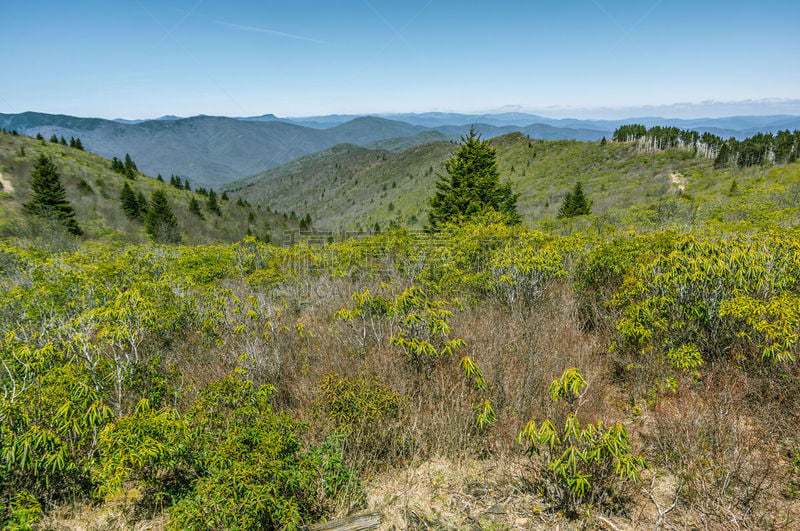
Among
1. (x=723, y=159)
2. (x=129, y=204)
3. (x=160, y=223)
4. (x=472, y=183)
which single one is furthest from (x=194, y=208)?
(x=723, y=159)

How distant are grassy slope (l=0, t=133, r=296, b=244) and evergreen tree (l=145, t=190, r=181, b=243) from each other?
122cm

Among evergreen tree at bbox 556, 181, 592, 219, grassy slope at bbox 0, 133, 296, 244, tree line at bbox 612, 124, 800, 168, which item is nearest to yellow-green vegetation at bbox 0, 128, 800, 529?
evergreen tree at bbox 556, 181, 592, 219

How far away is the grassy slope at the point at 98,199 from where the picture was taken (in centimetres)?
4044

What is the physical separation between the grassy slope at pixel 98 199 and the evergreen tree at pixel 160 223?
122 cm

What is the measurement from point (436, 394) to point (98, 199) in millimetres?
60720

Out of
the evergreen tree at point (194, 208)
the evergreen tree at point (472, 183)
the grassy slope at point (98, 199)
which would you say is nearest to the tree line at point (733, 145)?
the evergreen tree at point (472, 183)

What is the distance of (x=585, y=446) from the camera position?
3.34 meters

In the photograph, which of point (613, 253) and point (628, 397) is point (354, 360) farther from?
point (613, 253)

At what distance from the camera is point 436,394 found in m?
4.99

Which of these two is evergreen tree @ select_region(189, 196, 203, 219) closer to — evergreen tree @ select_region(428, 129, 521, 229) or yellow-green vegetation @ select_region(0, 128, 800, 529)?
evergreen tree @ select_region(428, 129, 521, 229)

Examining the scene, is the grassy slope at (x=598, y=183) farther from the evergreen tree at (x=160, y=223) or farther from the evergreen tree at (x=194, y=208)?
the evergreen tree at (x=160, y=223)

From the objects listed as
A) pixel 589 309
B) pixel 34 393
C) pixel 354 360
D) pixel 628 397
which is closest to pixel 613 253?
pixel 589 309

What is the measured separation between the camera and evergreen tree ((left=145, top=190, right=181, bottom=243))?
1521 inches

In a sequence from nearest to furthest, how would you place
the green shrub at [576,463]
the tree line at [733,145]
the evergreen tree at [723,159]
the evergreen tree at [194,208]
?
the green shrub at [576,463], the evergreen tree at [723,159], the tree line at [733,145], the evergreen tree at [194,208]
